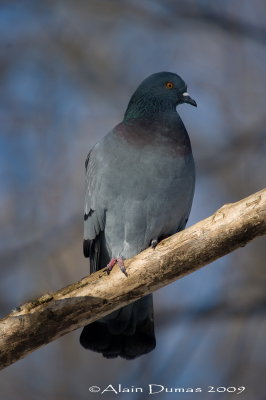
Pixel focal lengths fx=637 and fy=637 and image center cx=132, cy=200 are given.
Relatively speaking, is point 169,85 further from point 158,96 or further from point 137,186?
point 137,186

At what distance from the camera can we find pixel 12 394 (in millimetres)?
5949

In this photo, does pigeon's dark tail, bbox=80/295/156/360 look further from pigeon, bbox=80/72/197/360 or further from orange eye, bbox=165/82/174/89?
orange eye, bbox=165/82/174/89

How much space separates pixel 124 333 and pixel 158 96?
6.51ft

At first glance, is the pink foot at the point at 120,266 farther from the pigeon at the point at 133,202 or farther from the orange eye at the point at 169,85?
the orange eye at the point at 169,85

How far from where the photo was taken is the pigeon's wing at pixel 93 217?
5.03 meters

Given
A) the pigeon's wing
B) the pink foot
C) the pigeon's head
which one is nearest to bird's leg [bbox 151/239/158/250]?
the pink foot

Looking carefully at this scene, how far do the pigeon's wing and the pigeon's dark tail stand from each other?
Result: 45cm

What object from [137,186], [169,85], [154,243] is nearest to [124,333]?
[154,243]

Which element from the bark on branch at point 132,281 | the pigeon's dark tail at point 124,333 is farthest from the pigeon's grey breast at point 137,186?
the bark on branch at point 132,281

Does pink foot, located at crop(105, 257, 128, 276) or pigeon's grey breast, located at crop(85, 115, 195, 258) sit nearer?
pink foot, located at crop(105, 257, 128, 276)

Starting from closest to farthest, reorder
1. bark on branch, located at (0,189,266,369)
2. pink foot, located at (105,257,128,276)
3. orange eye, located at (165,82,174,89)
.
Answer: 1. bark on branch, located at (0,189,266,369)
2. pink foot, located at (105,257,128,276)
3. orange eye, located at (165,82,174,89)

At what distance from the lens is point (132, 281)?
13.5 feet

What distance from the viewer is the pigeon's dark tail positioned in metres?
4.81

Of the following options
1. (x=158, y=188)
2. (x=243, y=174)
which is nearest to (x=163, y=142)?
(x=158, y=188)
